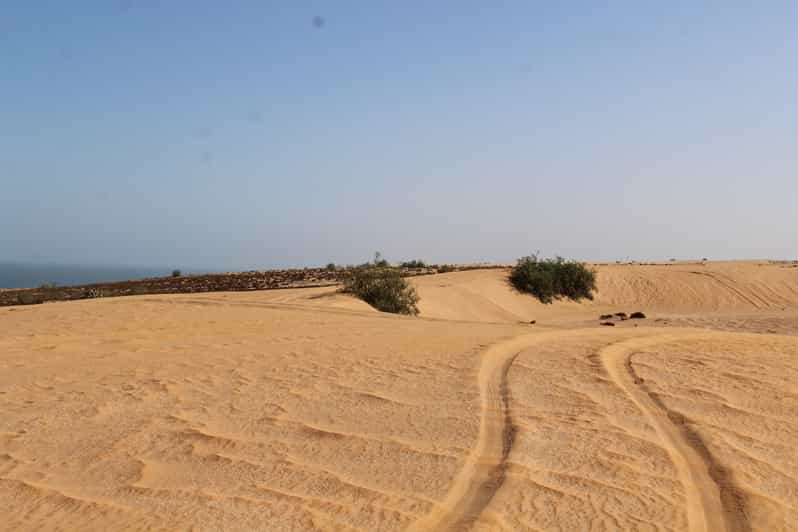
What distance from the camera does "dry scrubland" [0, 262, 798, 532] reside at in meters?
3.44

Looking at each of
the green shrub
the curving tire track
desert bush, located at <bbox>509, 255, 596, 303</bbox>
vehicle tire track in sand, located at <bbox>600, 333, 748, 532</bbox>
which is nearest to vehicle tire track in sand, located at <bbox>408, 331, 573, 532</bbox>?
the curving tire track

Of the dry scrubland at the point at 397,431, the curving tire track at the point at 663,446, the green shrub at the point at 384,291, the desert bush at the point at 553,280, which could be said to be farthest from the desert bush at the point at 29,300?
the curving tire track at the point at 663,446

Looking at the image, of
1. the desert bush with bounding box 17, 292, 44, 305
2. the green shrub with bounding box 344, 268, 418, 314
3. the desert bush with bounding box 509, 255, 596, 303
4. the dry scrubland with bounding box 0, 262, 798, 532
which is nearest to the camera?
the dry scrubland with bounding box 0, 262, 798, 532

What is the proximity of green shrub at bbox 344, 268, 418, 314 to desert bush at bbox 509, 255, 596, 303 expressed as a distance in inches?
287

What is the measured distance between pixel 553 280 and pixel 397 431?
21.4 meters

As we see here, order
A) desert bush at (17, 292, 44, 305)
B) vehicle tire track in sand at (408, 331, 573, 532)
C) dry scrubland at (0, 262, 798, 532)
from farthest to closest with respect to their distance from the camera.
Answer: desert bush at (17, 292, 44, 305) → dry scrubland at (0, 262, 798, 532) → vehicle tire track in sand at (408, 331, 573, 532)

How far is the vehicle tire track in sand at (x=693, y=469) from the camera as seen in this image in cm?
329

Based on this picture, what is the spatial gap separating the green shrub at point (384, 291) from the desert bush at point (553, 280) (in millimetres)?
7281

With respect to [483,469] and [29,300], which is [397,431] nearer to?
[483,469]

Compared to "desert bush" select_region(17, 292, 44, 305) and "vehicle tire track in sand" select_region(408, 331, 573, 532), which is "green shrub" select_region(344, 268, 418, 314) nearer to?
"vehicle tire track in sand" select_region(408, 331, 573, 532)

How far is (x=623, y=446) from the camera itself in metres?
4.38

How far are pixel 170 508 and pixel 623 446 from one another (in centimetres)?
298

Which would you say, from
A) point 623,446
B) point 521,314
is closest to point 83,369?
point 623,446

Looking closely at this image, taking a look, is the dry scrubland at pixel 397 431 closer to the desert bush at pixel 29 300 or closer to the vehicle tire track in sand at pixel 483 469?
the vehicle tire track in sand at pixel 483 469
